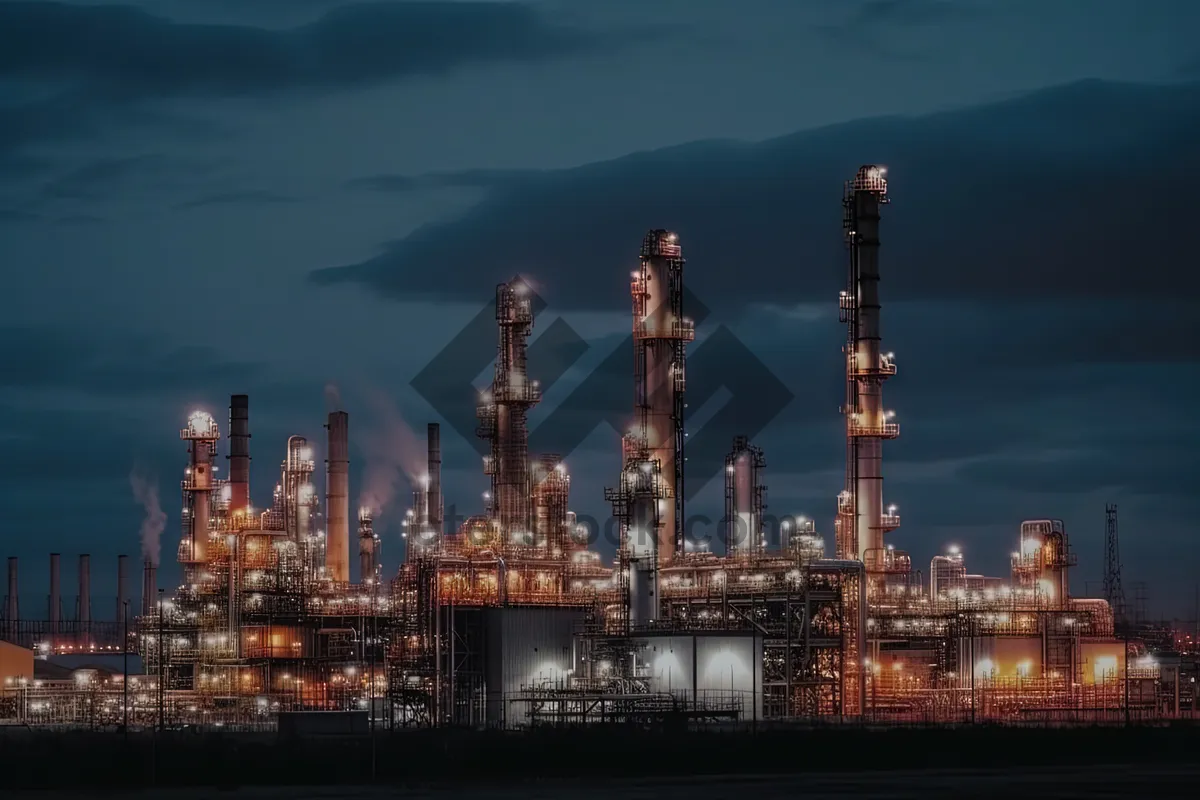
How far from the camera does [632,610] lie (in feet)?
237

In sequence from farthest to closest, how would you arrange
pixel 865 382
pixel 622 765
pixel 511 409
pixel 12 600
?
pixel 12 600 → pixel 511 409 → pixel 865 382 → pixel 622 765

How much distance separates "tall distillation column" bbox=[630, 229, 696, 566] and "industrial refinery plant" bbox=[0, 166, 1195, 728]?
9cm

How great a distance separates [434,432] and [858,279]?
1138 inches

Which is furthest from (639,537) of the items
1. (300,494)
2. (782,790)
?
(782,790)

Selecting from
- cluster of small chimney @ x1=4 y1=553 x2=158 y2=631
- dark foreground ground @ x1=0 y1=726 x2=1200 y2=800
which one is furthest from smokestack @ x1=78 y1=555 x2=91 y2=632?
dark foreground ground @ x1=0 y1=726 x2=1200 y2=800

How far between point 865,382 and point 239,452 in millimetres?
30536

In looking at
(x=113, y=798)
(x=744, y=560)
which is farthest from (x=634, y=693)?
(x=113, y=798)

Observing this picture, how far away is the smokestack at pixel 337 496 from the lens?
99688mm

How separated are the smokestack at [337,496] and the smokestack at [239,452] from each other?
16.9ft

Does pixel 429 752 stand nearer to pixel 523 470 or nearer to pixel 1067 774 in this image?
pixel 1067 774

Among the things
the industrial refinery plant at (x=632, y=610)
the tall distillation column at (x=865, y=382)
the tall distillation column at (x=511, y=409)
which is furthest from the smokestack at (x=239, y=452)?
the tall distillation column at (x=865, y=382)

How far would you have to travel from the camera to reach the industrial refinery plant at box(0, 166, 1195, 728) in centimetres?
7194

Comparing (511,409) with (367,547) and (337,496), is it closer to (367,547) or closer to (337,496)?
(337,496)

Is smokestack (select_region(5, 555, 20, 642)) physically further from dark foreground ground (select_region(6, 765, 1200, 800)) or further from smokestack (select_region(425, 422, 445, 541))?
dark foreground ground (select_region(6, 765, 1200, 800))
